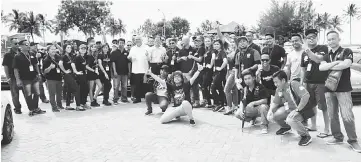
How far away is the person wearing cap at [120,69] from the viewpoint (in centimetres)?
977

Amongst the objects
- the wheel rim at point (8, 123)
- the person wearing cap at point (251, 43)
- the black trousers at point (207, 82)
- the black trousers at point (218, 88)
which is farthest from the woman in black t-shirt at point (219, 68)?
the wheel rim at point (8, 123)

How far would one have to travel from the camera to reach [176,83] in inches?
298

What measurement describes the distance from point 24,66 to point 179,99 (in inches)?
153

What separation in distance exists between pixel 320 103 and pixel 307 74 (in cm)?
57

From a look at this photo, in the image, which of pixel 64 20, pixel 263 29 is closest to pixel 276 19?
pixel 263 29

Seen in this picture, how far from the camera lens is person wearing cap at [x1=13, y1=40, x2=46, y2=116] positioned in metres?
7.87

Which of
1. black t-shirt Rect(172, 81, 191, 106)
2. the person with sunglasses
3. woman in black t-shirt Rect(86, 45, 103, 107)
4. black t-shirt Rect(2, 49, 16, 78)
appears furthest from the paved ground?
woman in black t-shirt Rect(86, 45, 103, 107)

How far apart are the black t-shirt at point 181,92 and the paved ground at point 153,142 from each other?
0.47m

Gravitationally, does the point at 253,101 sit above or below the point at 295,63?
below

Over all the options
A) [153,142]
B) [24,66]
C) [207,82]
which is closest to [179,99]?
[207,82]

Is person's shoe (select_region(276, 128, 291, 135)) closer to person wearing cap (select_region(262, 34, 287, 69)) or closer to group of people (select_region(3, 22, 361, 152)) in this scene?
group of people (select_region(3, 22, 361, 152))

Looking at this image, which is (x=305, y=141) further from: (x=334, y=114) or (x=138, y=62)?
(x=138, y=62)

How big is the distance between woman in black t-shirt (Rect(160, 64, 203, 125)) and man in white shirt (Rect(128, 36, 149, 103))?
2.19 meters

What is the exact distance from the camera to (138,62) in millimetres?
9703
